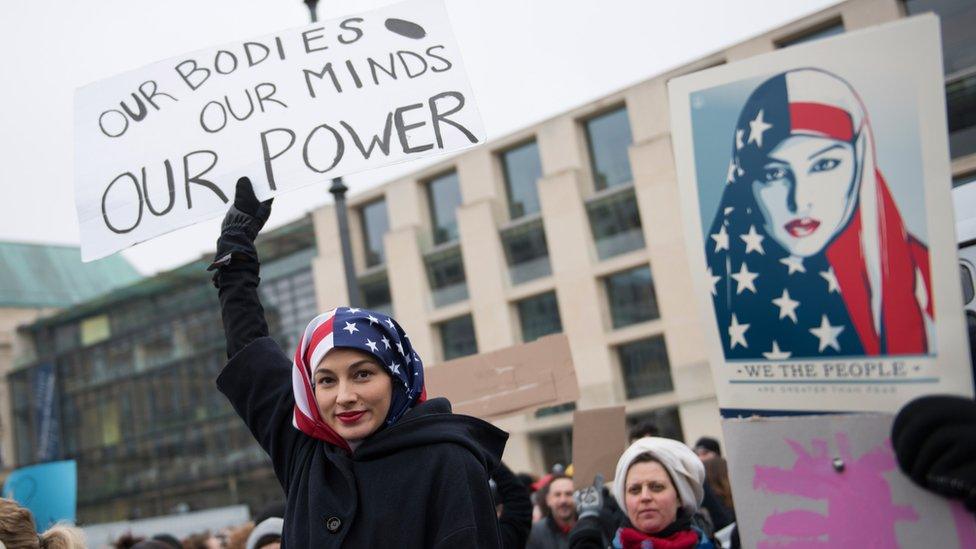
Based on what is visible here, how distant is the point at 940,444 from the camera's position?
1504mm

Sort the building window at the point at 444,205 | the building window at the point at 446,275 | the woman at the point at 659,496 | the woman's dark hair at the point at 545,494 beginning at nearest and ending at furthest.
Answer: the woman at the point at 659,496 < the woman's dark hair at the point at 545,494 < the building window at the point at 446,275 < the building window at the point at 444,205

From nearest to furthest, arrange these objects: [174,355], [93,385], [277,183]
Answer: [277,183] → [174,355] → [93,385]

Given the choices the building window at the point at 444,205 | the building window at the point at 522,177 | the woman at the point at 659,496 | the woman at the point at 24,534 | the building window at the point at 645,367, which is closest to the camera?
the woman at the point at 24,534

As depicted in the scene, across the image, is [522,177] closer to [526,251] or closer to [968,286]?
[526,251]

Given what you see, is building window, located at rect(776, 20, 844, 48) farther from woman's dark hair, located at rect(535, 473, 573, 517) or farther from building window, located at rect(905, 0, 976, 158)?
woman's dark hair, located at rect(535, 473, 573, 517)

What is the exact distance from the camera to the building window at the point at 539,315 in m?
32.2

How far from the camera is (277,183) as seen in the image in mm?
3156

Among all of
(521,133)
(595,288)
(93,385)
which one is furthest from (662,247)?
(93,385)

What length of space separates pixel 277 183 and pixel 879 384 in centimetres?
213

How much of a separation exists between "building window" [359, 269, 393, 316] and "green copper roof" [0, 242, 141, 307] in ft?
92.1

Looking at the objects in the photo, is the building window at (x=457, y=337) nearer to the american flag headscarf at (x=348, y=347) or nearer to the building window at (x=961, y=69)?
the building window at (x=961, y=69)

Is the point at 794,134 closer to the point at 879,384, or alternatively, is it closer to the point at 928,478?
the point at 879,384

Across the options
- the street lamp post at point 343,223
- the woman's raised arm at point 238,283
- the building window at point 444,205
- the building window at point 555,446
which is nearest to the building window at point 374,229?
the building window at point 444,205

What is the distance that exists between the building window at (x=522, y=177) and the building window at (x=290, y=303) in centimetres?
934
